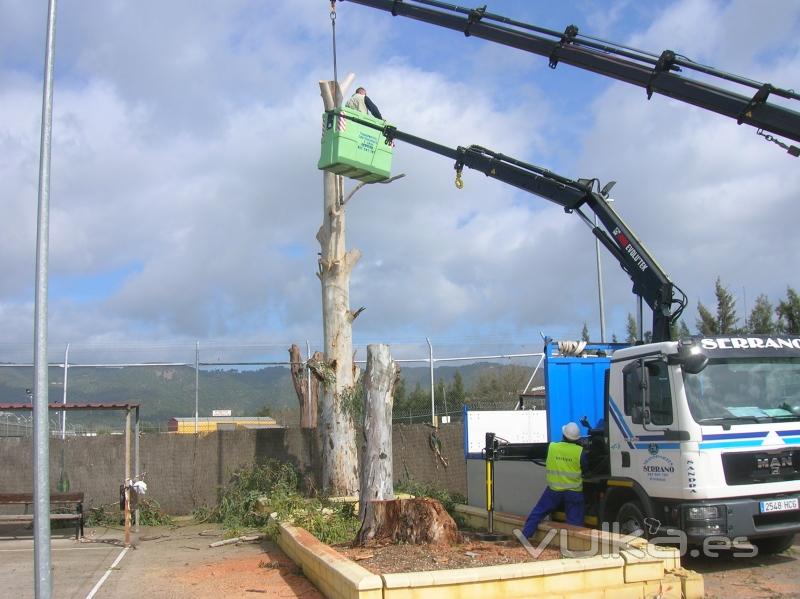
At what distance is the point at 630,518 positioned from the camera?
29.3ft

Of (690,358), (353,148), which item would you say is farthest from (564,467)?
(353,148)

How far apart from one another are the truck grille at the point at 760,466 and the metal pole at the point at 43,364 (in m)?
6.45

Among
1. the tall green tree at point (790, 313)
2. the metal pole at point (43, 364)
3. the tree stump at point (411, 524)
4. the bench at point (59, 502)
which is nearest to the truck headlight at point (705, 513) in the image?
the tree stump at point (411, 524)

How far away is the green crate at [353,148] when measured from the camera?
11.8 metres

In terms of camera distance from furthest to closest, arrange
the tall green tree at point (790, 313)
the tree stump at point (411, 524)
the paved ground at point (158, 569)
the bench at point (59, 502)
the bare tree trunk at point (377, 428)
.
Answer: the tall green tree at point (790, 313)
the bench at point (59, 502)
the bare tree trunk at point (377, 428)
the tree stump at point (411, 524)
the paved ground at point (158, 569)

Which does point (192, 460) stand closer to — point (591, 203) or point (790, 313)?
point (591, 203)

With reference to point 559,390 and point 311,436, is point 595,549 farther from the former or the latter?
point 311,436

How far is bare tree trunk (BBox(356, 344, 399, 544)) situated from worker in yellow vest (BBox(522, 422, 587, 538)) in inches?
78.5

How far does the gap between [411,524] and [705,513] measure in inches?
128

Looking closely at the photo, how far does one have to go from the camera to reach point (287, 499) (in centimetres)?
1291

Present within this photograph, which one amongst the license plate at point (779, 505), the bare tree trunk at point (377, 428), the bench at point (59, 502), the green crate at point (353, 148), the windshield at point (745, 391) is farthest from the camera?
the bench at point (59, 502)

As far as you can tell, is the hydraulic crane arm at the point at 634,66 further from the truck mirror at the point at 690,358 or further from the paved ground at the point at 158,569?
the paved ground at the point at 158,569

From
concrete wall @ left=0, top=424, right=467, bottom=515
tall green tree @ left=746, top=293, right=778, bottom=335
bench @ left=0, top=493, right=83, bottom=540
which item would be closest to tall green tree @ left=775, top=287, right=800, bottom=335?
tall green tree @ left=746, top=293, right=778, bottom=335

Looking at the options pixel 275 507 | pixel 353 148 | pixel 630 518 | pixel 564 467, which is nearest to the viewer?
pixel 630 518
